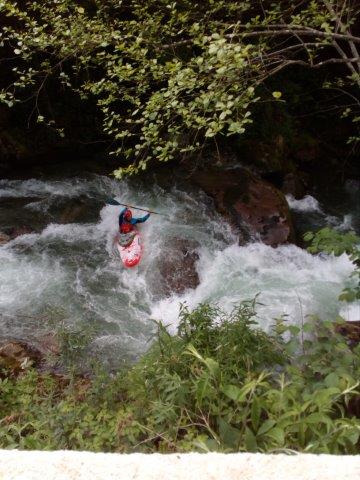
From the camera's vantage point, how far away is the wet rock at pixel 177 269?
568 centimetres

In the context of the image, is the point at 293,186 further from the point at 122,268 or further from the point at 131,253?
the point at 122,268

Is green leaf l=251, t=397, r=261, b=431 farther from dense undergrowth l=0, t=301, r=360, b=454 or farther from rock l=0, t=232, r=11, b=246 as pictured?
rock l=0, t=232, r=11, b=246

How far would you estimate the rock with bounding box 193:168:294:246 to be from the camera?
6590mm

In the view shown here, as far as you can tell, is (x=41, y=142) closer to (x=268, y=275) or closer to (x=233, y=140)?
(x=233, y=140)

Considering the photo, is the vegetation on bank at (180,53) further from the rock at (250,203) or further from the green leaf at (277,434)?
the rock at (250,203)

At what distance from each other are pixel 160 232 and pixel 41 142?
3.12 m

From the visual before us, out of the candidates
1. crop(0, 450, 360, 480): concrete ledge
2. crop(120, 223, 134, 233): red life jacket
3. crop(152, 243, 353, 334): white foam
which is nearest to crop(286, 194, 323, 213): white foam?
crop(152, 243, 353, 334): white foam

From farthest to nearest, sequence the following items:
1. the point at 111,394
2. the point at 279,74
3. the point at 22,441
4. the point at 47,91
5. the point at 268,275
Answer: the point at 279,74 → the point at 47,91 → the point at 268,275 → the point at 111,394 → the point at 22,441

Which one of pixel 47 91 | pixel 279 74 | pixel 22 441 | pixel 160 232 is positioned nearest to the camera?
pixel 22 441

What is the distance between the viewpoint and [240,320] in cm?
329

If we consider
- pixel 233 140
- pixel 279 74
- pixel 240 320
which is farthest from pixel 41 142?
pixel 240 320

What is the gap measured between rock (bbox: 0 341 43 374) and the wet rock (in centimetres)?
195

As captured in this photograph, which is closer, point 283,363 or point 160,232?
point 283,363

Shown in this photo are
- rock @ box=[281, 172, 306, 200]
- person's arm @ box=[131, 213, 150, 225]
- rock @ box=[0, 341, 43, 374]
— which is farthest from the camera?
rock @ box=[281, 172, 306, 200]
